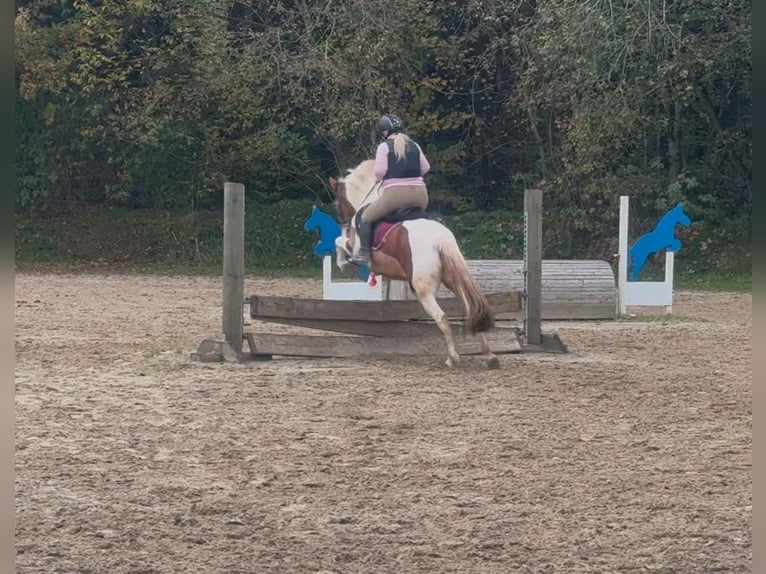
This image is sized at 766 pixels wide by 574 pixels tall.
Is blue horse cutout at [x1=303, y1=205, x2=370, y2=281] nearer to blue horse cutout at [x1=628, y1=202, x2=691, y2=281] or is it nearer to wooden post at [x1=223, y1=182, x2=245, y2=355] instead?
wooden post at [x1=223, y1=182, x2=245, y2=355]

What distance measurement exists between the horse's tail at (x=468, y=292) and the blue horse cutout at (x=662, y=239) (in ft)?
15.6

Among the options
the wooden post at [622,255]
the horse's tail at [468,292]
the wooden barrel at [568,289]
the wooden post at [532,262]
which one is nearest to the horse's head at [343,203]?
the horse's tail at [468,292]

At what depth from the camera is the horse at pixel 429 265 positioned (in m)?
7.79

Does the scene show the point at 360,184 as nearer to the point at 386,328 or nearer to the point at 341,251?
the point at 341,251

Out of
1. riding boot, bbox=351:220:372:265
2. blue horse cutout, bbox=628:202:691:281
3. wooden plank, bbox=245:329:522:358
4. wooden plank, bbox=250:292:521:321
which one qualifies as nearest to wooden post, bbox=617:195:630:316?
blue horse cutout, bbox=628:202:691:281

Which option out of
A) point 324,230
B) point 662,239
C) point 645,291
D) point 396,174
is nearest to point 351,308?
point 396,174

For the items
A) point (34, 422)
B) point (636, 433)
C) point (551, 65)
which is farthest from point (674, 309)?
point (34, 422)

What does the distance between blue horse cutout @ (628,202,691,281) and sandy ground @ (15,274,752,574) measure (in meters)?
3.13

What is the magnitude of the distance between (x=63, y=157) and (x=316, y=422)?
624 inches

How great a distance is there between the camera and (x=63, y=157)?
20.4 metres

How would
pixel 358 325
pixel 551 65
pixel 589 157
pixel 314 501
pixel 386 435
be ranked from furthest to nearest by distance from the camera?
pixel 589 157, pixel 551 65, pixel 358 325, pixel 386 435, pixel 314 501

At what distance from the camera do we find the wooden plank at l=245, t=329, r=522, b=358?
834 centimetres

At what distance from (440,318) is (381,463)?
318 cm

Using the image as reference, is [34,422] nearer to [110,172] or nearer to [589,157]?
[589,157]
